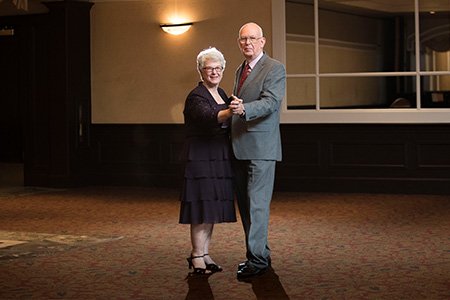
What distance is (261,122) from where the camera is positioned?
590 centimetres

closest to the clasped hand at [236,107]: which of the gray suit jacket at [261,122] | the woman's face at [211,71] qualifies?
the gray suit jacket at [261,122]

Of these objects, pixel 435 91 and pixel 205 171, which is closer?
pixel 205 171

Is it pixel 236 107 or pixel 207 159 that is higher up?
pixel 236 107

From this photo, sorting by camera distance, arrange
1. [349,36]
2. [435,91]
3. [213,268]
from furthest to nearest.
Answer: [349,36]
[435,91]
[213,268]

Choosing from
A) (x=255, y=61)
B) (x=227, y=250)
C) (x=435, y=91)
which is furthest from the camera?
(x=435, y=91)

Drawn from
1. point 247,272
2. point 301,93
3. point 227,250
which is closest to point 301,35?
point 301,93

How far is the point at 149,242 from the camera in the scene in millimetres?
7465

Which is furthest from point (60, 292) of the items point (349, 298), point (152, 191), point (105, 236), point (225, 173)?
point (152, 191)

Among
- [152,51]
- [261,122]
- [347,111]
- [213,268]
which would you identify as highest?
[152,51]

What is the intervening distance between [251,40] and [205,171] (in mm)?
845

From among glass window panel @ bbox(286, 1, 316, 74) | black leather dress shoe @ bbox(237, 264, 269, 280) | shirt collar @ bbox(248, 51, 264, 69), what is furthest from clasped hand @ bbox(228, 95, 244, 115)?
glass window panel @ bbox(286, 1, 316, 74)

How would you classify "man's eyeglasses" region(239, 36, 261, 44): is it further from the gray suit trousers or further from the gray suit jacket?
the gray suit trousers

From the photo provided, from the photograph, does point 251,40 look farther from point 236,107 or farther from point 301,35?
point 301,35

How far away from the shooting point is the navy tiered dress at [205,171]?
5918 millimetres
